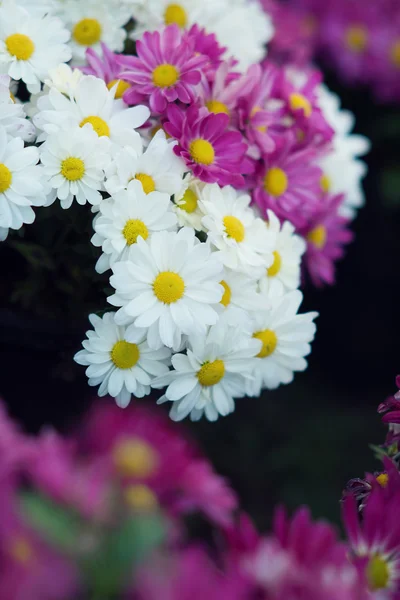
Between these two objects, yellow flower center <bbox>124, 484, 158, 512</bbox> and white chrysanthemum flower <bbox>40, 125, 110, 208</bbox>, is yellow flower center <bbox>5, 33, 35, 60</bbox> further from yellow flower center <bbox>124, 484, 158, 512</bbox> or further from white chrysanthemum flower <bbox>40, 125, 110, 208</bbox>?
yellow flower center <bbox>124, 484, 158, 512</bbox>

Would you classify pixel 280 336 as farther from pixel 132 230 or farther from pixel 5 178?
pixel 5 178

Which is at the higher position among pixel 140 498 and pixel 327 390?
pixel 327 390

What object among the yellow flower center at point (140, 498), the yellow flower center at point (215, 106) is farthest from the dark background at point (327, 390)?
the yellow flower center at point (140, 498)

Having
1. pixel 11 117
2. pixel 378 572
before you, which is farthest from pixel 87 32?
pixel 378 572

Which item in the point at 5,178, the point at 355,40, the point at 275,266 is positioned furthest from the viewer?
the point at 355,40

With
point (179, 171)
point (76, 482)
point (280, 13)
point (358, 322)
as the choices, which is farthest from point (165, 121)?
point (358, 322)

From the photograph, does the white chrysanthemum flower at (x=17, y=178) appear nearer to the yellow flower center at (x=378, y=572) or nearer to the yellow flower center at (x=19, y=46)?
the yellow flower center at (x=19, y=46)

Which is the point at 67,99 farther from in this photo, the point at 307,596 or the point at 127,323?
the point at 307,596
